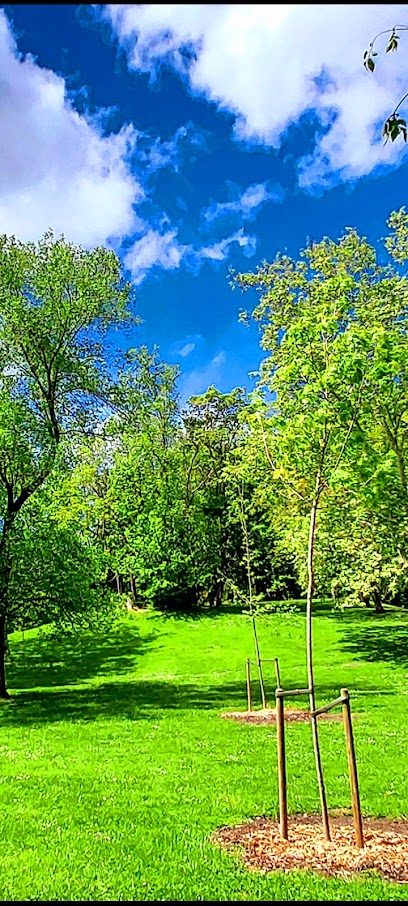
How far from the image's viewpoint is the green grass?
6867 mm

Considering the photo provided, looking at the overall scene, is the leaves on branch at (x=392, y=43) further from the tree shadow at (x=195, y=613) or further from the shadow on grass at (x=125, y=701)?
the tree shadow at (x=195, y=613)

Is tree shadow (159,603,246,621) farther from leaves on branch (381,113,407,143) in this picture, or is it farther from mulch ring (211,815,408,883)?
leaves on branch (381,113,407,143)

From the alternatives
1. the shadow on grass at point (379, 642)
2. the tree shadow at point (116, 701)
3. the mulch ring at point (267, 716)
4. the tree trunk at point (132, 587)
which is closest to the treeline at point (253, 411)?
the tree shadow at point (116, 701)

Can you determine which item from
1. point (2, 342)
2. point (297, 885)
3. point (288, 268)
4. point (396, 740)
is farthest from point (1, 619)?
point (288, 268)

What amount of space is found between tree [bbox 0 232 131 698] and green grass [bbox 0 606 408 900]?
532 cm

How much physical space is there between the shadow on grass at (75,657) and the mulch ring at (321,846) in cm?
2240

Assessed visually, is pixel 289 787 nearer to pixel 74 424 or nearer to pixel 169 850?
pixel 169 850

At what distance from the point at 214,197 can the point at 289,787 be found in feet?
42.1

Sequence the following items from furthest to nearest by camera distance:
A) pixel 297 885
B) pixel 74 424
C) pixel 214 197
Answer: pixel 74 424 < pixel 214 197 < pixel 297 885

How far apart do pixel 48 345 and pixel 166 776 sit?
1459 cm

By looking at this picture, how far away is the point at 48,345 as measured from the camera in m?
22.3

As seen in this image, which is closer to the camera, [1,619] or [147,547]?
[1,619]

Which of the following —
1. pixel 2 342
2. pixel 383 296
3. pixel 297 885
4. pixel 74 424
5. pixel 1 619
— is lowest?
pixel 297 885

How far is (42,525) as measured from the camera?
860 inches
